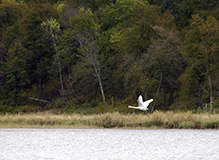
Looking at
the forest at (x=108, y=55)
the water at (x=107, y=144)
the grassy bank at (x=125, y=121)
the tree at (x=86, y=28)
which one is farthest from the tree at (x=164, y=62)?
the water at (x=107, y=144)

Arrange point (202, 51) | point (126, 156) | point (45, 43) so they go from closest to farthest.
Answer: point (126, 156)
point (202, 51)
point (45, 43)

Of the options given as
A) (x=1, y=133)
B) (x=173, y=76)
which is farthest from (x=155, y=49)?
(x=1, y=133)

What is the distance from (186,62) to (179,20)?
36.8ft

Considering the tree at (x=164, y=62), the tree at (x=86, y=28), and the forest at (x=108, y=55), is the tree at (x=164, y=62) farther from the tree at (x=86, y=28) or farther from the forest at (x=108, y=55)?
the tree at (x=86, y=28)

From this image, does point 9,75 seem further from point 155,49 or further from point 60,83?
point 155,49

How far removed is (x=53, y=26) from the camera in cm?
6031

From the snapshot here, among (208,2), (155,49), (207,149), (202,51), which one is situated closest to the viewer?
(207,149)

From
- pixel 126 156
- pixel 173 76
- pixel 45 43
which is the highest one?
pixel 45 43

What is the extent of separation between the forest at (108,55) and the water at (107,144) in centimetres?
1551

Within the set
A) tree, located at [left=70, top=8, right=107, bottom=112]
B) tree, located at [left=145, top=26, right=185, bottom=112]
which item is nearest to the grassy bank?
tree, located at [left=145, top=26, right=185, bottom=112]

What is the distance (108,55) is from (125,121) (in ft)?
103

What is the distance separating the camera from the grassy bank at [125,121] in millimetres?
32281

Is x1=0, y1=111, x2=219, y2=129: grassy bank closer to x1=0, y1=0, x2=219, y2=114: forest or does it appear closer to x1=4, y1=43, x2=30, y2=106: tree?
x1=0, y1=0, x2=219, y2=114: forest

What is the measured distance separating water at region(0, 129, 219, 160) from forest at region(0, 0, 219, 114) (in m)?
15.5
